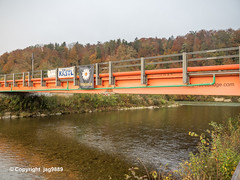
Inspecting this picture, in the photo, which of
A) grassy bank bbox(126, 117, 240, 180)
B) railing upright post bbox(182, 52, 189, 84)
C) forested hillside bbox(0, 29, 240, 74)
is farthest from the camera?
forested hillside bbox(0, 29, 240, 74)

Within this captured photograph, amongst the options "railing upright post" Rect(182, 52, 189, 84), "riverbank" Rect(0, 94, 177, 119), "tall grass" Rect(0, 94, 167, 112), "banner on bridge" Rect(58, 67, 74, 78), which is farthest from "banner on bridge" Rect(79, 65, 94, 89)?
"tall grass" Rect(0, 94, 167, 112)

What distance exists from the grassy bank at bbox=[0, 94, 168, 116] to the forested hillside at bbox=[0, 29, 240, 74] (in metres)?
18.2

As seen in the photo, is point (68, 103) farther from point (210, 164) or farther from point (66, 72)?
point (210, 164)

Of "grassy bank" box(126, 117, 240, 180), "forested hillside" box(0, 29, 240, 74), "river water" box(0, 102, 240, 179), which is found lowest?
"river water" box(0, 102, 240, 179)

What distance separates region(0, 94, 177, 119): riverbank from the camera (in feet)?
92.2

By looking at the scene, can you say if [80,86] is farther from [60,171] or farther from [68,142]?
[60,171]

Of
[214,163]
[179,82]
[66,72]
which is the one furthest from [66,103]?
[214,163]

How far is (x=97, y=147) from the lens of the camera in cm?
1352

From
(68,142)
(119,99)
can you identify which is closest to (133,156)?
(68,142)

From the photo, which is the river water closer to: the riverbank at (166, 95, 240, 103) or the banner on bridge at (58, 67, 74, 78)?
the banner on bridge at (58, 67, 74, 78)

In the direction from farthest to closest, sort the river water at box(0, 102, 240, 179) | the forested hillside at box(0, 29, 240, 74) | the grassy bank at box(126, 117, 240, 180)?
1. the forested hillside at box(0, 29, 240, 74)
2. the river water at box(0, 102, 240, 179)
3. the grassy bank at box(126, 117, 240, 180)

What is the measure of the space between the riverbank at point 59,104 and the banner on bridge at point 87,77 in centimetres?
1761

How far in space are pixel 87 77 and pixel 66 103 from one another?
21.6m

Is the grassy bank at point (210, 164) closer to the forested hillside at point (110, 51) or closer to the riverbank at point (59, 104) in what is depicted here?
the riverbank at point (59, 104)
